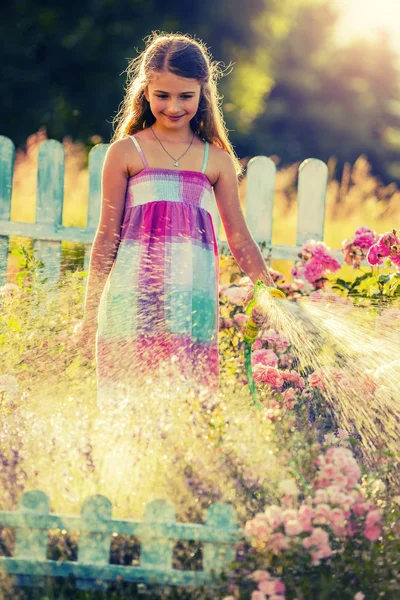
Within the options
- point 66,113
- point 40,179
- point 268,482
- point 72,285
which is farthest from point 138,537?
point 66,113

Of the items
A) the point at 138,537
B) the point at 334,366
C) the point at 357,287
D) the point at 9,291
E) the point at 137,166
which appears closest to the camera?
the point at 138,537

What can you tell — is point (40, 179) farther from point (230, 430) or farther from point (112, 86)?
point (112, 86)

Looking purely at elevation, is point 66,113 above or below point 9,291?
above

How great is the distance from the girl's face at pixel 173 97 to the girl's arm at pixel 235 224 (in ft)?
0.75

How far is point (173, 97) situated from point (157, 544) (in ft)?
4.71

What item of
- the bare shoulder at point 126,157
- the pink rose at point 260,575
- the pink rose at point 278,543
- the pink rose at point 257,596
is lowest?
the pink rose at point 257,596

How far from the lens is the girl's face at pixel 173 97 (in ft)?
9.02

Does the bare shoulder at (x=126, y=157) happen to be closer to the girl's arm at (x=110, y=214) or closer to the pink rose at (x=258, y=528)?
the girl's arm at (x=110, y=214)

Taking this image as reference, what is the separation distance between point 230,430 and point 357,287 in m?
1.82

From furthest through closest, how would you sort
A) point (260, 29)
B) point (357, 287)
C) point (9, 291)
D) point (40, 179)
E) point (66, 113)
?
point (260, 29) < point (66, 113) < point (40, 179) < point (357, 287) < point (9, 291)

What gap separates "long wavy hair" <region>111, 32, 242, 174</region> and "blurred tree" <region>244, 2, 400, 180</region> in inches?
324

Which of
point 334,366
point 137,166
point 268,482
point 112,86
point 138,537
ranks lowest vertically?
point 138,537

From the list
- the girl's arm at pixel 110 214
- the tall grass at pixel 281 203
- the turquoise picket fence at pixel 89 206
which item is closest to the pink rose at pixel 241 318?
the girl's arm at pixel 110 214

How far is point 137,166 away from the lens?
9.19ft
